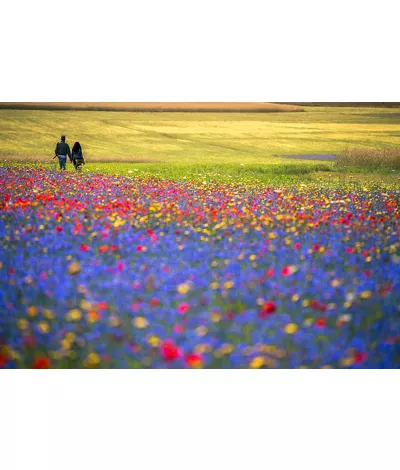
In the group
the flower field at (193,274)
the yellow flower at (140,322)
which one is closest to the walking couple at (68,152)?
the flower field at (193,274)

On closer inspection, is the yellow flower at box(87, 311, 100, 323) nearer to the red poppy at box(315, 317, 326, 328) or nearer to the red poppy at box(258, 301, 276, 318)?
the red poppy at box(258, 301, 276, 318)

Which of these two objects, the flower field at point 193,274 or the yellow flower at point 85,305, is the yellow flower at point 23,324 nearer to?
the flower field at point 193,274

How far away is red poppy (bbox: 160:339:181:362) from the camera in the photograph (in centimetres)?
449

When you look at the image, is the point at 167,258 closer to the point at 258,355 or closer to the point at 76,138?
the point at 258,355

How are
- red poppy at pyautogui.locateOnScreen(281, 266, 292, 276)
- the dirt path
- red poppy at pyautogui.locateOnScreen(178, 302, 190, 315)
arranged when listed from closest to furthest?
red poppy at pyautogui.locateOnScreen(178, 302, 190, 315) → red poppy at pyautogui.locateOnScreen(281, 266, 292, 276) → the dirt path

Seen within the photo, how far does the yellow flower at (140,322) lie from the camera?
4629mm

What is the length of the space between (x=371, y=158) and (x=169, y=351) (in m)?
2.69

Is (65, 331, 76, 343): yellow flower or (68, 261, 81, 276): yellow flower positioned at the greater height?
(68, 261, 81, 276): yellow flower

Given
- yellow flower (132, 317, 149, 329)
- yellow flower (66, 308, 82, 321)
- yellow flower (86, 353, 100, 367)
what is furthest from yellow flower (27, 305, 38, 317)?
yellow flower (132, 317, 149, 329)

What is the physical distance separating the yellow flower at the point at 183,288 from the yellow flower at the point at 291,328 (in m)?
0.80

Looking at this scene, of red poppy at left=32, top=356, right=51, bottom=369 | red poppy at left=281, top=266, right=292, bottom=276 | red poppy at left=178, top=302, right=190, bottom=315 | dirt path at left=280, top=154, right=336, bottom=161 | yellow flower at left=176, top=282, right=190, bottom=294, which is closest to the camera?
red poppy at left=32, top=356, right=51, bottom=369

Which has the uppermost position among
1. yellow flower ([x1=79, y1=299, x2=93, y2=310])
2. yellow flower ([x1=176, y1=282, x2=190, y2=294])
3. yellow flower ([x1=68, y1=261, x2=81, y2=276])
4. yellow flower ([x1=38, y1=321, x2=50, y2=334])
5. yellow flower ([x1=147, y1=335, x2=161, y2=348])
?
yellow flower ([x1=68, y1=261, x2=81, y2=276])
